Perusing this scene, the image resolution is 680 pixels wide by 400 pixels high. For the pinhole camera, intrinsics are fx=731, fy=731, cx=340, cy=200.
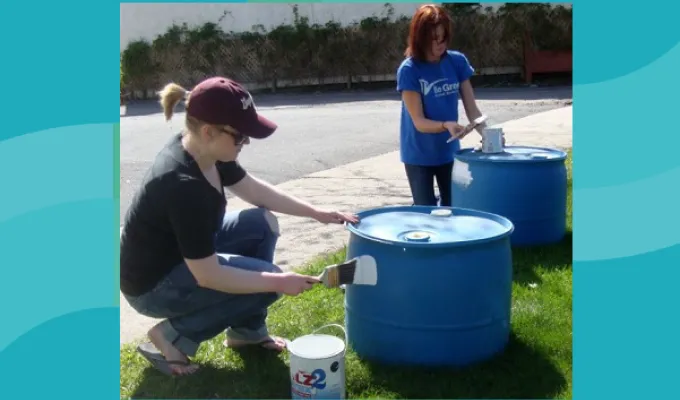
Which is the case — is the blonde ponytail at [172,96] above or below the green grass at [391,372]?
above

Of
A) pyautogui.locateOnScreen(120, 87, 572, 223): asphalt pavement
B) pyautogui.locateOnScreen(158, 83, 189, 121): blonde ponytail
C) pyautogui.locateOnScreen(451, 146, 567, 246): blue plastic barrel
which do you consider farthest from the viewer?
pyautogui.locateOnScreen(120, 87, 572, 223): asphalt pavement

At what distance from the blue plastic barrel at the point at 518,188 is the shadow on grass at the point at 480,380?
1.40m


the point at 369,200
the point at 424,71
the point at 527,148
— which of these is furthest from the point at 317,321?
the point at 369,200

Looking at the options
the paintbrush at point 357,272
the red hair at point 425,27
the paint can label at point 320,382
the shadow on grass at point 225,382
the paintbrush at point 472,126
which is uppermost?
the red hair at point 425,27

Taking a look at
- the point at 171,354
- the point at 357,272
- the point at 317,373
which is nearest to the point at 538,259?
the point at 357,272

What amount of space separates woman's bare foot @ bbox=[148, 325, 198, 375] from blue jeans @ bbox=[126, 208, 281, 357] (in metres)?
0.02

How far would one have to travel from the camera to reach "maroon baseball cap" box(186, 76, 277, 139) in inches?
100

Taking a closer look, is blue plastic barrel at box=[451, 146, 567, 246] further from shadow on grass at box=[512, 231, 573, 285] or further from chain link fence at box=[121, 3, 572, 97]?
chain link fence at box=[121, 3, 572, 97]

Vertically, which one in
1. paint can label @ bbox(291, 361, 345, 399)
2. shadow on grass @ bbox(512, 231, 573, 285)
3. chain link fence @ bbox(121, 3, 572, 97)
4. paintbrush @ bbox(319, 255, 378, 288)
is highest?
chain link fence @ bbox(121, 3, 572, 97)

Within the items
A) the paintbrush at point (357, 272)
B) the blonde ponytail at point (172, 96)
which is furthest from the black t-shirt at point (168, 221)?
the paintbrush at point (357, 272)

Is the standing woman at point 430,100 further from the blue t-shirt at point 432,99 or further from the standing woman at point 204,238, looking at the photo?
the standing woman at point 204,238

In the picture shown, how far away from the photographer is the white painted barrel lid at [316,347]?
8.55 feet

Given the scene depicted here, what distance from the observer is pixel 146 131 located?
11125 millimetres

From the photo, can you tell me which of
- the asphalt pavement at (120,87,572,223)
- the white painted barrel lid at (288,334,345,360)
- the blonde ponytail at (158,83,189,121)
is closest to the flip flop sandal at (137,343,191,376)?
the white painted barrel lid at (288,334,345,360)
